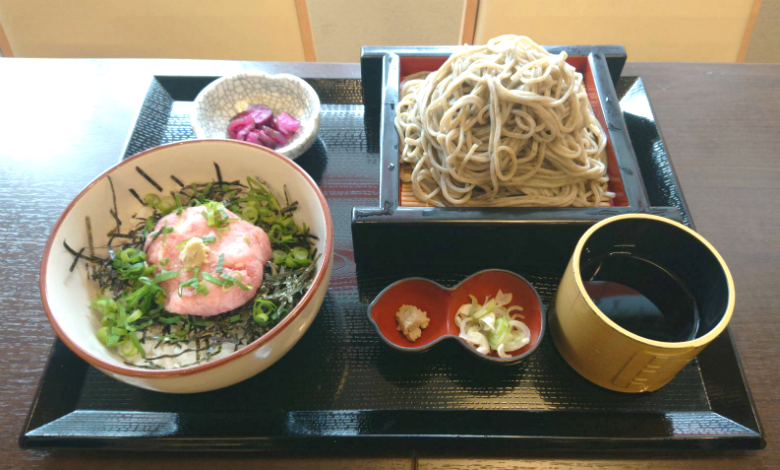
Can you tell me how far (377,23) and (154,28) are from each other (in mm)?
1120

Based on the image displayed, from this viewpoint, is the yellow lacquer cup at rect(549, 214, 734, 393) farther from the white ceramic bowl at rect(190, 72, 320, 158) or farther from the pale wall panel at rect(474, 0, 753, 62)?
the pale wall panel at rect(474, 0, 753, 62)

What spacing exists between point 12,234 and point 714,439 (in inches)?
69.6

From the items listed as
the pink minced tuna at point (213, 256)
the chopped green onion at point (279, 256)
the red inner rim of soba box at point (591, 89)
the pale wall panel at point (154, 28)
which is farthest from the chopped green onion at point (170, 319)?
the pale wall panel at point (154, 28)

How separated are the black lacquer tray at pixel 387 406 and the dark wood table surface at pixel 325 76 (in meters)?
0.03

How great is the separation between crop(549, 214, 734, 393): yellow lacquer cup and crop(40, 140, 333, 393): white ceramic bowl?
0.51 meters

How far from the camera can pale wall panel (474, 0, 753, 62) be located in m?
2.23

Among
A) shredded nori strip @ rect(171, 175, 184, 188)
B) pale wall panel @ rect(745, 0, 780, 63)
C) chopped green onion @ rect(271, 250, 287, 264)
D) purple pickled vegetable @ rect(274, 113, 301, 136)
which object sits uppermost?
shredded nori strip @ rect(171, 175, 184, 188)

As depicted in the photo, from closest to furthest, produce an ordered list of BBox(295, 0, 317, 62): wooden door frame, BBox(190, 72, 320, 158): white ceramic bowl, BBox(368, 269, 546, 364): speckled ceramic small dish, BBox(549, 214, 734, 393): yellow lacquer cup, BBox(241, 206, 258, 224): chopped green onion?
BBox(549, 214, 734, 393): yellow lacquer cup, BBox(368, 269, 546, 364): speckled ceramic small dish, BBox(241, 206, 258, 224): chopped green onion, BBox(190, 72, 320, 158): white ceramic bowl, BBox(295, 0, 317, 62): wooden door frame

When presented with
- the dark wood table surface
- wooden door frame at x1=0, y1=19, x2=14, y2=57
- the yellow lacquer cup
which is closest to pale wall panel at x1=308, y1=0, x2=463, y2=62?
the dark wood table surface

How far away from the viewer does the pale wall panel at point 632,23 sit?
2234 millimetres

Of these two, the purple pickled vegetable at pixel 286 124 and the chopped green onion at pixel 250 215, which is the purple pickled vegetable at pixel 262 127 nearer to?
the purple pickled vegetable at pixel 286 124

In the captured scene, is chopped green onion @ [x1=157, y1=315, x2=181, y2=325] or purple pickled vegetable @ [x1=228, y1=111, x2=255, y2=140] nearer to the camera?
chopped green onion @ [x1=157, y1=315, x2=181, y2=325]

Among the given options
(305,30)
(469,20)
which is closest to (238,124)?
(305,30)

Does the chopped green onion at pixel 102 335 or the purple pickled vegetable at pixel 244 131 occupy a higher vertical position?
the purple pickled vegetable at pixel 244 131
